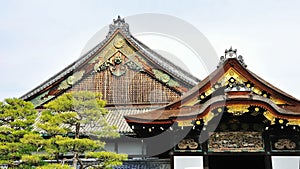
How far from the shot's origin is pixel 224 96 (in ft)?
25.5

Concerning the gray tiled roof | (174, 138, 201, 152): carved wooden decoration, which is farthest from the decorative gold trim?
the gray tiled roof

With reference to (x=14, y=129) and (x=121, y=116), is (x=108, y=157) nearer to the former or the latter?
(x=14, y=129)

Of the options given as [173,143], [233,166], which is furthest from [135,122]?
[233,166]

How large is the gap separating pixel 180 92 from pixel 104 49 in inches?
178

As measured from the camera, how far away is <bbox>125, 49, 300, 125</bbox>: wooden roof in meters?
7.73

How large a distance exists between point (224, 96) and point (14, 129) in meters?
6.68

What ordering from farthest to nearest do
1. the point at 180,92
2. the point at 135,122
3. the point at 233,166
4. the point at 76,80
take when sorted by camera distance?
the point at 76,80, the point at 180,92, the point at 233,166, the point at 135,122

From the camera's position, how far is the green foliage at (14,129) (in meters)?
9.70

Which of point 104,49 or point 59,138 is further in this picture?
point 104,49

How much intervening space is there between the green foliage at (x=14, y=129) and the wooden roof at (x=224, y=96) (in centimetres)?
402

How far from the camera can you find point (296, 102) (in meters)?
7.98

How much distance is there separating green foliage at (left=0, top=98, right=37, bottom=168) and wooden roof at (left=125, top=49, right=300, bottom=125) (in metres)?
4.02

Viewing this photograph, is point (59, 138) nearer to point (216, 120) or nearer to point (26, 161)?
point (26, 161)

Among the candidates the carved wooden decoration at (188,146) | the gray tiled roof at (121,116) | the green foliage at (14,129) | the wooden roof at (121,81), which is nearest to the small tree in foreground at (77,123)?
the green foliage at (14,129)
